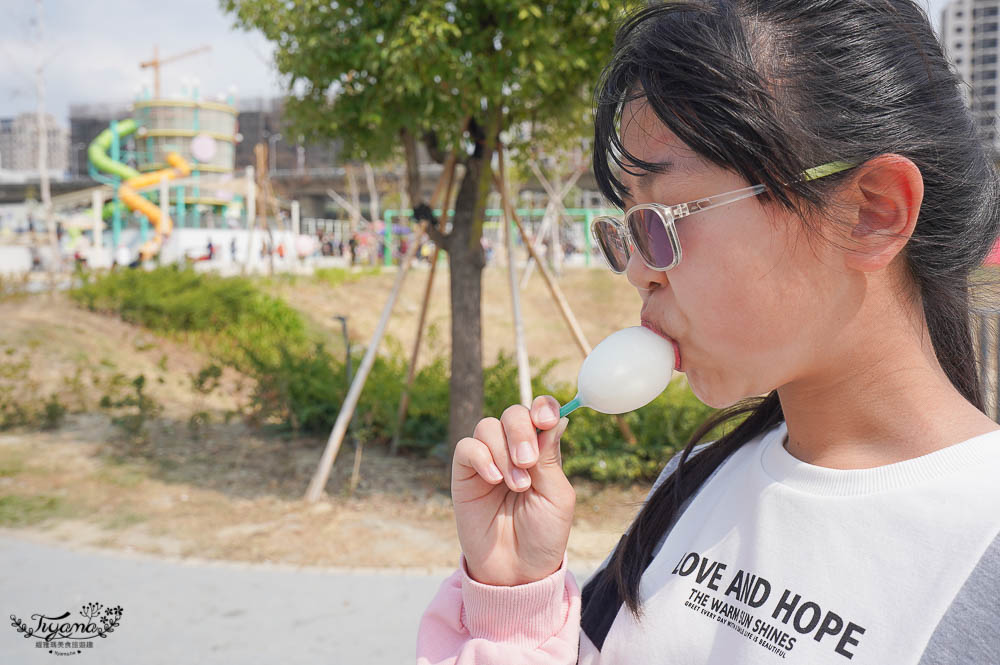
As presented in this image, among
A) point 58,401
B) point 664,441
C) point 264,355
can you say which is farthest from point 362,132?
point 58,401

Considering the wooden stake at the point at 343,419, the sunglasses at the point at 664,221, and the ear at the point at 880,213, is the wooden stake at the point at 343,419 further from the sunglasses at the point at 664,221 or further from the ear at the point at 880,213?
the ear at the point at 880,213

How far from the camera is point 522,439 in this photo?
108 centimetres

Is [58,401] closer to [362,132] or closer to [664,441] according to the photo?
[362,132]

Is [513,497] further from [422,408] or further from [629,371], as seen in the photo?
[422,408]

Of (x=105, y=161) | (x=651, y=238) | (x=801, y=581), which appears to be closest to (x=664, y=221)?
(x=651, y=238)

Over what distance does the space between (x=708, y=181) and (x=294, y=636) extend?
3.19m

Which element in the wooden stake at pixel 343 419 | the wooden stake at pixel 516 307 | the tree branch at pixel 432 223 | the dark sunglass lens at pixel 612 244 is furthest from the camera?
the tree branch at pixel 432 223

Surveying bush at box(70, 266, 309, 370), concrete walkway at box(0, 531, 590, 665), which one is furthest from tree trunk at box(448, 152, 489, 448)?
bush at box(70, 266, 309, 370)

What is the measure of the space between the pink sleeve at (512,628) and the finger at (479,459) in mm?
167

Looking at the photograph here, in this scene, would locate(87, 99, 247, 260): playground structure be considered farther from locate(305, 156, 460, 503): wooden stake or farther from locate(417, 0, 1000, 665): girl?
locate(417, 0, 1000, 665): girl

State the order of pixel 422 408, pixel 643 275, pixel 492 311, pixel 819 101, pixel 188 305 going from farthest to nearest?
1. pixel 492 311
2. pixel 188 305
3. pixel 422 408
4. pixel 643 275
5. pixel 819 101

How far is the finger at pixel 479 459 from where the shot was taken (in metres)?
1.10

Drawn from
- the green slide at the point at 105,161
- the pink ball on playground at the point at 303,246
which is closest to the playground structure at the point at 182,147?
the green slide at the point at 105,161

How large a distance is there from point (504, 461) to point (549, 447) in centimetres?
7
